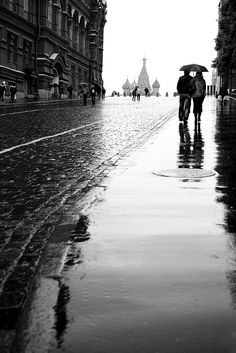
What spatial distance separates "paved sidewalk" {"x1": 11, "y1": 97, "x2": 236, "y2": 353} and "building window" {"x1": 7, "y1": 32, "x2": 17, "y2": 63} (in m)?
37.8

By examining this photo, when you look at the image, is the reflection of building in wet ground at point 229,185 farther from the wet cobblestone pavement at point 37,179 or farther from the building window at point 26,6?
the building window at point 26,6

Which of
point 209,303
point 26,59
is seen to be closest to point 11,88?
point 26,59

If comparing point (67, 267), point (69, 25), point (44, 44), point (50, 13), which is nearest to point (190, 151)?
point (67, 267)

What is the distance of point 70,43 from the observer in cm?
6175

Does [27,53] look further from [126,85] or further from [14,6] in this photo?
[126,85]

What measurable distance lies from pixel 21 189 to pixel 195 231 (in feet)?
9.89

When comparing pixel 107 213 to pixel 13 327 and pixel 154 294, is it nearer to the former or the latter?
pixel 154 294

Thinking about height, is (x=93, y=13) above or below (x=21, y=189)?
above

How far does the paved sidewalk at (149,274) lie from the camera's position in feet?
9.29

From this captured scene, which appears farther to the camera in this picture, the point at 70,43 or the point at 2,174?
the point at 70,43

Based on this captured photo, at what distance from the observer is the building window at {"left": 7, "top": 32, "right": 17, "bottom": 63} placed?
4291cm

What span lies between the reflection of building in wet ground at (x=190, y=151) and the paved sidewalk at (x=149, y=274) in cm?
234

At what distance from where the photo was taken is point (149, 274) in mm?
3779

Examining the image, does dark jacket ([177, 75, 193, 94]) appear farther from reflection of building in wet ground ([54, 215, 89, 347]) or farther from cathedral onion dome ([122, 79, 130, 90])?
cathedral onion dome ([122, 79, 130, 90])
